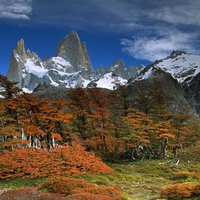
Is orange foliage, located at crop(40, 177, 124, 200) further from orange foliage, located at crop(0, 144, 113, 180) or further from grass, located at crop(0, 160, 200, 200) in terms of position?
orange foliage, located at crop(0, 144, 113, 180)

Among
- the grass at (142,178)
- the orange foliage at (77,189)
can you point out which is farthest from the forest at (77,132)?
the grass at (142,178)

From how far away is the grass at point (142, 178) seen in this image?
22594mm

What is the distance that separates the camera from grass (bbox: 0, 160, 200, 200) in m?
22.6

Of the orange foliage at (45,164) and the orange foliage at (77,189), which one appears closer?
the orange foliage at (77,189)

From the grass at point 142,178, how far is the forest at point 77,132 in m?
0.82

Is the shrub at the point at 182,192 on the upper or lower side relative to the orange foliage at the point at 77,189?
lower

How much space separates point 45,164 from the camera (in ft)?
91.6

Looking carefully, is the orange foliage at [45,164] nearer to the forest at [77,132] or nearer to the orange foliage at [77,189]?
the forest at [77,132]

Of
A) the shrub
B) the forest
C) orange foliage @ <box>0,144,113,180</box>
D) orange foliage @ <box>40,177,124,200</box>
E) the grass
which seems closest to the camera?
the shrub

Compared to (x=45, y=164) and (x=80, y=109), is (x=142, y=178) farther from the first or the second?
(x=80, y=109)

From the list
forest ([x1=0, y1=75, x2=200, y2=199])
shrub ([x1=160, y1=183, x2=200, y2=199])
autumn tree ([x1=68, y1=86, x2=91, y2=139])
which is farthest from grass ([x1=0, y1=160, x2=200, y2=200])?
autumn tree ([x1=68, y1=86, x2=91, y2=139])

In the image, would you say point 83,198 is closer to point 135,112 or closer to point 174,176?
point 174,176

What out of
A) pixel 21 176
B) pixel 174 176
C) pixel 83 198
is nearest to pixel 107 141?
pixel 174 176

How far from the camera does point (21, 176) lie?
2708cm
